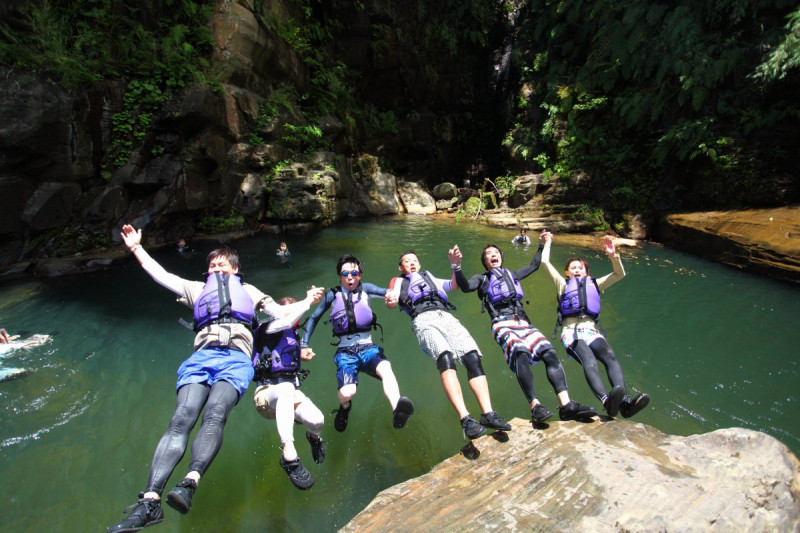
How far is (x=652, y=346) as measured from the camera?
5699mm

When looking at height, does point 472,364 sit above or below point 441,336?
below

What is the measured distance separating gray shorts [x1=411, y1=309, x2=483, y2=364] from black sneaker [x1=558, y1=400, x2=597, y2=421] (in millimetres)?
846

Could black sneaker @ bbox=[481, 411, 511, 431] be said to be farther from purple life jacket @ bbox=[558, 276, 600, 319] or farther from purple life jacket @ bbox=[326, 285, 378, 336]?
purple life jacket @ bbox=[558, 276, 600, 319]

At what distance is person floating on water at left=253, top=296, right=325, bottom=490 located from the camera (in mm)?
2992

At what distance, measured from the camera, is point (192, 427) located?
8.05 ft

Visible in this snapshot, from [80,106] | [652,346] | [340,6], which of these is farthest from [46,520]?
[340,6]

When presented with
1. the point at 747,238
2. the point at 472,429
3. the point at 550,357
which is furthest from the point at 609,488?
the point at 747,238

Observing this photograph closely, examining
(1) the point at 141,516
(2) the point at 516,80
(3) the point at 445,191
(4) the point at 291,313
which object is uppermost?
(2) the point at 516,80

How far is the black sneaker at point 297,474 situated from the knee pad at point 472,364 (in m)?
1.47

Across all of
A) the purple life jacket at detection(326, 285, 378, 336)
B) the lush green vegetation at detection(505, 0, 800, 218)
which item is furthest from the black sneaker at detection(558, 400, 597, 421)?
the lush green vegetation at detection(505, 0, 800, 218)

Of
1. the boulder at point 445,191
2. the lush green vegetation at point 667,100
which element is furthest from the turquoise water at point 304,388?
the boulder at point 445,191

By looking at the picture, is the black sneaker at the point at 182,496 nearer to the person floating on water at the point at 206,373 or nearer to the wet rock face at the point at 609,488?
the person floating on water at the point at 206,373

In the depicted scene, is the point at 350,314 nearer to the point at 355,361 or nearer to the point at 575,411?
the point at 355,361

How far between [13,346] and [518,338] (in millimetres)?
7166
